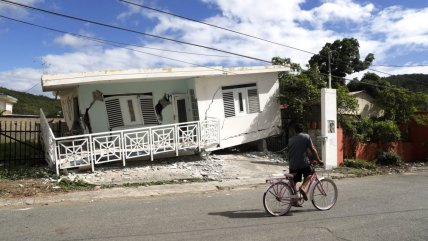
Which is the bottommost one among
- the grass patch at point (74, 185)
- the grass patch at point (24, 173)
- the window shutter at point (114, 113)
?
the grass patch at point (74, 185)

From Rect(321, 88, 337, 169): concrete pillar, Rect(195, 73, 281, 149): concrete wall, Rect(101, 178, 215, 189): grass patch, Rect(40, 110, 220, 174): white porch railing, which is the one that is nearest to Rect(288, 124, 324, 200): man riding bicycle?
Rect(101, 178, 215, 189): grass patch

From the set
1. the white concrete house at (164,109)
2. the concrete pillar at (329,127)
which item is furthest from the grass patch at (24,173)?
the concrete pillar at (329,127)

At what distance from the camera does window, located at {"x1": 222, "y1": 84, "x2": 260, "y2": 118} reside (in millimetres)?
A: 18047

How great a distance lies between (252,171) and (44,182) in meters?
6.72

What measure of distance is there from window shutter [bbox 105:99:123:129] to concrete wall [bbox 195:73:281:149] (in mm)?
2997

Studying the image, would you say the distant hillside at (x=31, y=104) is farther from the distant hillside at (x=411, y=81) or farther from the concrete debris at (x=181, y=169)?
the concrete debris at (x=181, y=169)

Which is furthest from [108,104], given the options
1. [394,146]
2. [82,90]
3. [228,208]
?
[394,146]

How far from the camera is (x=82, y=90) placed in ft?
51.6

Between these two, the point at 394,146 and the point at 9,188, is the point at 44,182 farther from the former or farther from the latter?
the point at 394,146

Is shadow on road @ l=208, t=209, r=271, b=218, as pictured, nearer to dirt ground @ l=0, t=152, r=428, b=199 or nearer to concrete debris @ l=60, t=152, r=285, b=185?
dirt ground @ l=0, t=152, r=428, b=199

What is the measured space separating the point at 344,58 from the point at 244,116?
1202 inches

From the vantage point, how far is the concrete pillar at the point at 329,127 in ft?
53.6

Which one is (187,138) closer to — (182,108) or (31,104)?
(182,108)

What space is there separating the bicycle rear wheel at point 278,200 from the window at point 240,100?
9827 mm
